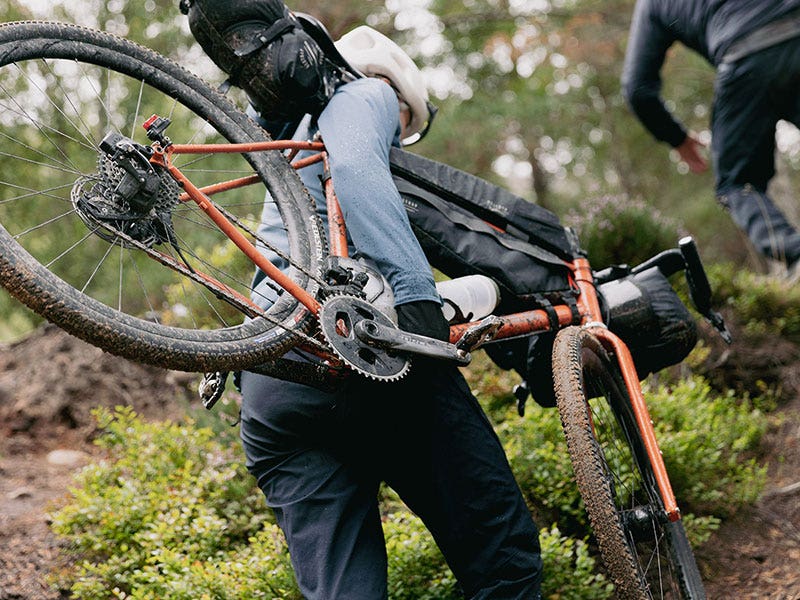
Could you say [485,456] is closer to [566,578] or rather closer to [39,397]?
[566,578]

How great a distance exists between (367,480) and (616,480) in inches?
29.5

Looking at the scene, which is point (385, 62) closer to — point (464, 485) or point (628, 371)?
point (628, 371)

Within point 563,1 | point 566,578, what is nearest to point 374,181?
point 566,578

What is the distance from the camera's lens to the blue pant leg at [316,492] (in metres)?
2.23

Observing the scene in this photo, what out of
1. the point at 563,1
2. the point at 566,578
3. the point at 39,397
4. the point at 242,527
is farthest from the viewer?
the point at 563,1

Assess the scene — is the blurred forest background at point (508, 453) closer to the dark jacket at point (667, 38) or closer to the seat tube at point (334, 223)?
the dark jacket at point (667, 38)

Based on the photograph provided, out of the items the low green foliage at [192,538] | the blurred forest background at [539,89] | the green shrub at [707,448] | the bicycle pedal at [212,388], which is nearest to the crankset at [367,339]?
the bicycle pedal at [212,388]

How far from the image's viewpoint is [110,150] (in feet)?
6.22

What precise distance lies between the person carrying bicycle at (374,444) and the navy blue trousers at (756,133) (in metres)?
2.84

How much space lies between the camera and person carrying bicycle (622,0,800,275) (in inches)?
171

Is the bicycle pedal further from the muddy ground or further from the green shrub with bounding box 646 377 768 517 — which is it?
the green shrub with bounding box 646 377 768 517

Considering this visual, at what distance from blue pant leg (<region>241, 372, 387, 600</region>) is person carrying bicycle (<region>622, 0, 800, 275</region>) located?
3.20m

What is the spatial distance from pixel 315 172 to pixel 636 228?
331 centimetres

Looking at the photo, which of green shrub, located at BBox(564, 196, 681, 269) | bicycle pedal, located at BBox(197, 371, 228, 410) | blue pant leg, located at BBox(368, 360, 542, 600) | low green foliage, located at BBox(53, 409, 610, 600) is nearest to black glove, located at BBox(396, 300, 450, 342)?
blue pant leg, located at BBox(368, 360, 542, 600)
